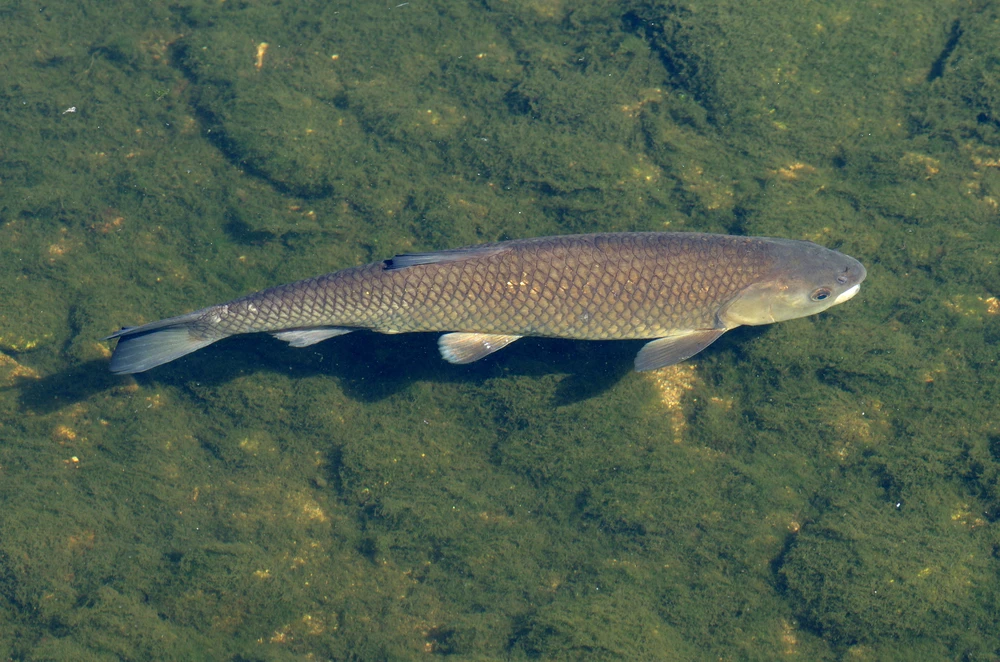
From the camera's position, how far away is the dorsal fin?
5.55 metres

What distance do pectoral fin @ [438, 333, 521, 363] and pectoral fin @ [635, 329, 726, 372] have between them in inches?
44.3

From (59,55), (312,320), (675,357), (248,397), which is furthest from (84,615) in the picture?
(59,55)

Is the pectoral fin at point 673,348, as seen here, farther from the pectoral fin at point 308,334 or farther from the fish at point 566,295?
the pectoral fin at point 308,334

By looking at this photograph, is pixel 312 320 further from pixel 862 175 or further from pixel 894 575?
pixel 862 175

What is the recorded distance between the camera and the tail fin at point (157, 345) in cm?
591

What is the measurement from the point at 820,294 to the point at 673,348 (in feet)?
4.26

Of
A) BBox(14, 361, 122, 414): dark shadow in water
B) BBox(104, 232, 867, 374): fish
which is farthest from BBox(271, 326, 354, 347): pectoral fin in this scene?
BBox(14, 361, 122, 414): dark shadow in water

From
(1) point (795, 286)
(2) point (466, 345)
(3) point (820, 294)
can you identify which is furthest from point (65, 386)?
(3) point (820, 294)

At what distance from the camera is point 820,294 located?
18.8 ft

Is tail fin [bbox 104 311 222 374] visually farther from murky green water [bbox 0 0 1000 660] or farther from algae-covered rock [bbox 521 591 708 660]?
algae-covered rock [bbox 521 591 708 660]

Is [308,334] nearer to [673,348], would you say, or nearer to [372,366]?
[372,366]

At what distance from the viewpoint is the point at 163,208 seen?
7.62 meters

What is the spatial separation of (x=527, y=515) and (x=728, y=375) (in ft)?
7.42

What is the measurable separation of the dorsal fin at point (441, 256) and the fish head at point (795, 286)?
2.02 m
